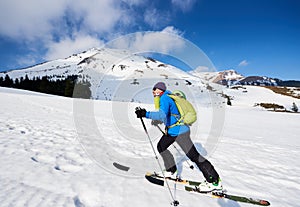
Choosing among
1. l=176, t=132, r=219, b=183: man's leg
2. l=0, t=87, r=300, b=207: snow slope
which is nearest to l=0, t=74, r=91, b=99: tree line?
l=0, t=87, r=300, b=207: snow slope

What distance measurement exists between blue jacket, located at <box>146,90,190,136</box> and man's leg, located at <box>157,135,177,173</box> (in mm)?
216

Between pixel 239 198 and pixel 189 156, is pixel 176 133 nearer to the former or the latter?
pixel 189 156

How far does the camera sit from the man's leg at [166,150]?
14.5 ft

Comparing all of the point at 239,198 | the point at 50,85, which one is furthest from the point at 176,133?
the point at 50,85

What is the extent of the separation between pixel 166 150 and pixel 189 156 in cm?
62

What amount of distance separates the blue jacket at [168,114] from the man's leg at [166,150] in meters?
0.22

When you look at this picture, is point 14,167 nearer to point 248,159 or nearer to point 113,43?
point 113,43

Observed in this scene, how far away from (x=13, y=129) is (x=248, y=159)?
30.4 ft

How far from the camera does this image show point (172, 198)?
3627 mm

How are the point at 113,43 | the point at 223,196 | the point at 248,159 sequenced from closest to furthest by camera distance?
the point at 223,196 → the point at 248,159 → the point at 113,43

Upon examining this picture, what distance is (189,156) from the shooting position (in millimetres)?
4137

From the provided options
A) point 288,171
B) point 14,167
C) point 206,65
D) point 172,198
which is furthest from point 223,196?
point 206,65

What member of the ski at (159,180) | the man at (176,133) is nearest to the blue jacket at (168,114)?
the man at (176,133)

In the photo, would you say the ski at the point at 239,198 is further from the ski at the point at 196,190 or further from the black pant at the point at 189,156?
the black pant at the point at 189,156
